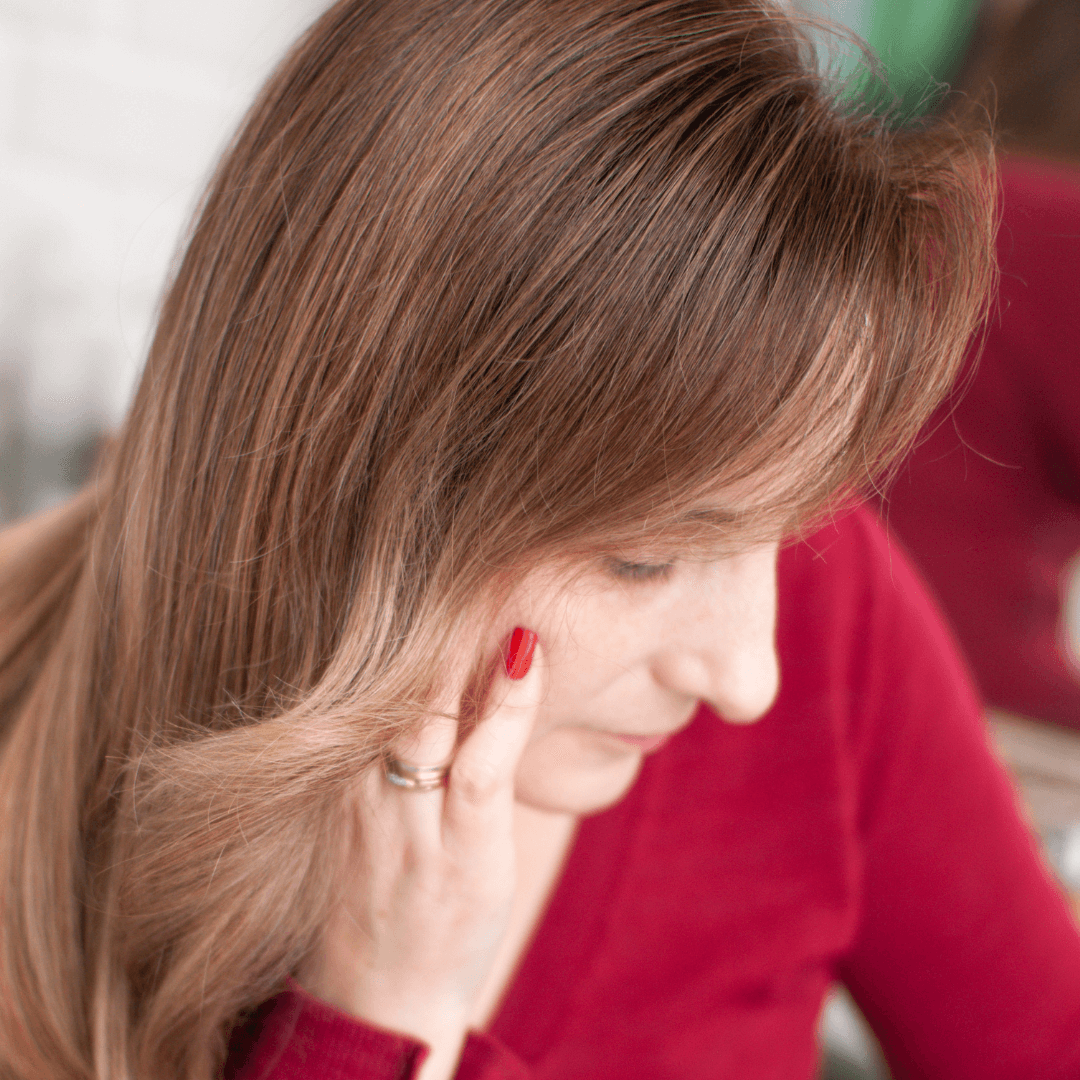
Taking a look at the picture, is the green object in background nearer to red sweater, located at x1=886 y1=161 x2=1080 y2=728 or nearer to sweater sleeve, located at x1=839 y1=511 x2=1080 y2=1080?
red sweater, located at x1=886 y1=161 x2=1080 y2=728

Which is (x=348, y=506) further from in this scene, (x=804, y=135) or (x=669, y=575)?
(x=804, y=135)

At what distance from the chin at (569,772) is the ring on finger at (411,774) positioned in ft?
0.23

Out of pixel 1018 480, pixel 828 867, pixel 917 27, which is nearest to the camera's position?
pixel 828 867

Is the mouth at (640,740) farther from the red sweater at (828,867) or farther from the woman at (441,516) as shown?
the red sweater at (828,867)

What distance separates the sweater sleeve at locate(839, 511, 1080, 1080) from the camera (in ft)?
2.62

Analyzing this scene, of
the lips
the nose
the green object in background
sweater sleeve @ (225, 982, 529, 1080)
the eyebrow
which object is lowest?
sweater sleeve @ (225, 982, 529, 1080)

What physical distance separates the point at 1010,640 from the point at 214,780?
3.43 ft

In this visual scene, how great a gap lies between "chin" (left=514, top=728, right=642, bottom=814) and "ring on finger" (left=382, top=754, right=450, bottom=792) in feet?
0.23

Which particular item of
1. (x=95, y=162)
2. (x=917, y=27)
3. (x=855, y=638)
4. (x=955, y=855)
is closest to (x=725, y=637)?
(x=855, y=638)

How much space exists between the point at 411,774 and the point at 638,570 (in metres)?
0.18

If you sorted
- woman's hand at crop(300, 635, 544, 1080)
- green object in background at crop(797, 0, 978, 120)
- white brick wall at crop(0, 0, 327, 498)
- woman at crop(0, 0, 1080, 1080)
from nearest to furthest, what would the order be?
woman at crop(0, 0, 1080, 1080) < woman's hand at crop(300, 635, 544, 1080) < white brick wall at crop(0, 0, 327, 498) < green object in background at crop(797, 0, 978, 120)

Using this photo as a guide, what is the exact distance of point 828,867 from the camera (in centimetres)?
80

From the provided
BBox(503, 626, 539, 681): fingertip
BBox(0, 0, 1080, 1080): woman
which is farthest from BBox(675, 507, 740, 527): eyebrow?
BBox(503, 626, 539, 681): fingertip

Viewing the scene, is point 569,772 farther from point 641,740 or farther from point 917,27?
point 917,27
